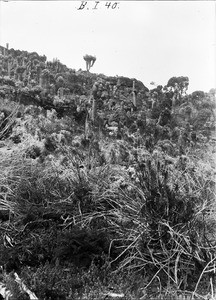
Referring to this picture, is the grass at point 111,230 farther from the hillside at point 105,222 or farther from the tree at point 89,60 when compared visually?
the tree at point 89,60

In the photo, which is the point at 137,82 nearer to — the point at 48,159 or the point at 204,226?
the point at 48,159

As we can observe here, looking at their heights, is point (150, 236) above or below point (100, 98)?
below

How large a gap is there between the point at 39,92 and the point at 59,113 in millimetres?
1537

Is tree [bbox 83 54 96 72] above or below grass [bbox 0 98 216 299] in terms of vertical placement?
above

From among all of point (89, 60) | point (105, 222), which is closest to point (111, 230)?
point (105, 222)

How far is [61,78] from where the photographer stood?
519 inches

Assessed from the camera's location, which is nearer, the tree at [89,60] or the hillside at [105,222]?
the hillside at [105,222]

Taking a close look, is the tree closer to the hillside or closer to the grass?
the hillside

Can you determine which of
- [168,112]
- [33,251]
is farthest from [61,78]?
[33,251]

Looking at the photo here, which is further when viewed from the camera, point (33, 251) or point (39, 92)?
point (39, 92)

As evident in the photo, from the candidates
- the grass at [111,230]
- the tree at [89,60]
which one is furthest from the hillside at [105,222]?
the tree at [89,60]

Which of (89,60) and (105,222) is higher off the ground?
(89,60)

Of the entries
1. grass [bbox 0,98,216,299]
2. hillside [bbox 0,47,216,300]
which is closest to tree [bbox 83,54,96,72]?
hillside [bbox 0,47,216,300]

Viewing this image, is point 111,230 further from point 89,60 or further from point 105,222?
point 89,60
